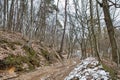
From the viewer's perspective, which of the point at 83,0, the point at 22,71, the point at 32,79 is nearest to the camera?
the point at 32,79

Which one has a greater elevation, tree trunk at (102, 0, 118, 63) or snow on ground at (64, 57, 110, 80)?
tree trunk at (102, 0, 118, 63)

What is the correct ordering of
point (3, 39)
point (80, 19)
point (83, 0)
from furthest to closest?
point (83, 0) < point (80, 19) < point (3, 39)

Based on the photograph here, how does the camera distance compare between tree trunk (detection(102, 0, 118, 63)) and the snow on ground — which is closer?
the snow on ground

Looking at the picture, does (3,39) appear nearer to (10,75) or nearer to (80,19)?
(10,75)

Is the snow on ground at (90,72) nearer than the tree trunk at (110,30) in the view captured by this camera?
Yes

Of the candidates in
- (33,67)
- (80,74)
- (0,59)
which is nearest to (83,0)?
(33,67)

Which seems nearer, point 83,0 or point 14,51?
point 14,51

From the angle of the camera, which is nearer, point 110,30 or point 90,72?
point 90,72

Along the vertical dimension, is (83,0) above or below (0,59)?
above

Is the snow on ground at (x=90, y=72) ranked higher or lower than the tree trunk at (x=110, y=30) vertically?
lower

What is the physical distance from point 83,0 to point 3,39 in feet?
32.8

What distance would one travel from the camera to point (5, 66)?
1222cm

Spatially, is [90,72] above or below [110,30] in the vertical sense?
below

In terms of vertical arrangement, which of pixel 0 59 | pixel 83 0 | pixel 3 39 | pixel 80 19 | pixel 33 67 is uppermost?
pixel 83 0
